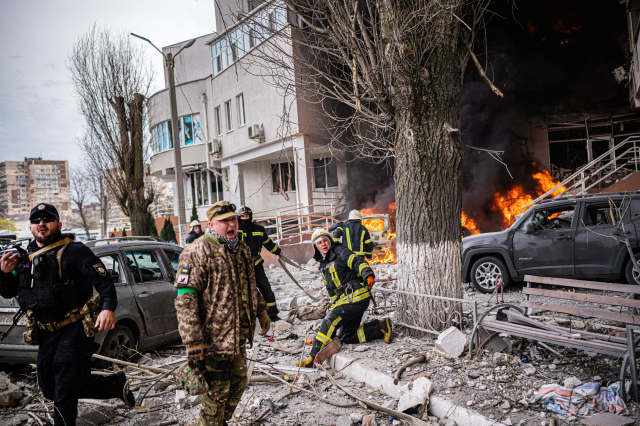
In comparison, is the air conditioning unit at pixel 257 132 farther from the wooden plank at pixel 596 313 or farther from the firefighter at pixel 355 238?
the wooden plank at pixel 596 313

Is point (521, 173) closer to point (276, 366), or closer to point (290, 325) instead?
point (290, 325)

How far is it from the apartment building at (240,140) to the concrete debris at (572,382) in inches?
392

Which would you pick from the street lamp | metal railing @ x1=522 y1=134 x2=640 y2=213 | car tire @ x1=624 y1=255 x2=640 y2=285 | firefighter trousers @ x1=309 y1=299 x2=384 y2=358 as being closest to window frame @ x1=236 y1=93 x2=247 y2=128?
the street lamp

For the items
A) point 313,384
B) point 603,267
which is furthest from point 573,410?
point 603,267

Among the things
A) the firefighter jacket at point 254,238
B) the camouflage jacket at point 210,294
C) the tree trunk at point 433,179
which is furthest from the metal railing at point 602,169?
the camouflage jacket at point 210,294

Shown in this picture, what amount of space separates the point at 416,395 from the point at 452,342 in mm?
951

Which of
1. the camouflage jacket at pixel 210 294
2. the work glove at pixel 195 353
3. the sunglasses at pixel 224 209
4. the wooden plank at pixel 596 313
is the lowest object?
the wooden plank at pixel 596 313

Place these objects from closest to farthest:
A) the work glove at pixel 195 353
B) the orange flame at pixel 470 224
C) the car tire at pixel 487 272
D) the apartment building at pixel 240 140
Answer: the work glove at pixel 195 353 < the car tire at pixel 487 272 < the orange flame at pixel 470 224 < the apartment building at pixel 240 140

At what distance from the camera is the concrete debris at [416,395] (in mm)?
3504

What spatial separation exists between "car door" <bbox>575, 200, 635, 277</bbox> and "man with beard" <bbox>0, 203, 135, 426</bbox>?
Result: 721 centimetres

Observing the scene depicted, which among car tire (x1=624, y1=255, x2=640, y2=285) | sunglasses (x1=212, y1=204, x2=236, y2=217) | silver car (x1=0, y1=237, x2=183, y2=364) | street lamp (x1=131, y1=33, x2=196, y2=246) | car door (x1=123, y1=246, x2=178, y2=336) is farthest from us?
street lamp (x1=131, y1=33, x2=196, y2=246)

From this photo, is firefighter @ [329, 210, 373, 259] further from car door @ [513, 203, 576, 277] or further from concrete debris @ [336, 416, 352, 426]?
concrete debris @ [336, 416, 352, 426]

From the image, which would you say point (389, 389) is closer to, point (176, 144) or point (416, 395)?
point (416, 395)

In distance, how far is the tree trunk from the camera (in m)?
4.76
